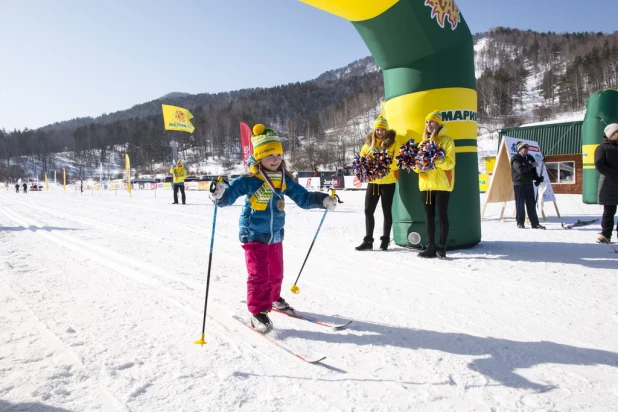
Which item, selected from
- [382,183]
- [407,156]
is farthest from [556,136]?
[407,156]

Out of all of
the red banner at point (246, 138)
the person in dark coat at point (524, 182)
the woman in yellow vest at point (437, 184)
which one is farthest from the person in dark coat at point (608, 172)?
the red banner at point (246, 138)

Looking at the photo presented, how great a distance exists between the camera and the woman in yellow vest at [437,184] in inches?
200

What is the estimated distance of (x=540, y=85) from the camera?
269 feet

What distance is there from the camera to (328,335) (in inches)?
114

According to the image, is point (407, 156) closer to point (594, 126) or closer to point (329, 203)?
point (329, 203)

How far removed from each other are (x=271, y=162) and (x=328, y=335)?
5.12ft

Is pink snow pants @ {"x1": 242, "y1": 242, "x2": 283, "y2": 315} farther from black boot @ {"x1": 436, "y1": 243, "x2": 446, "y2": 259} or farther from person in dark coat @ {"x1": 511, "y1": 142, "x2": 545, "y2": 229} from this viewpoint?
person in dark coat @ {"x1": 511, "y1": 142, "x2": 545, "y2": 229}

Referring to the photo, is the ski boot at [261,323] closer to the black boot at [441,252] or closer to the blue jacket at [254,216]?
the blue jacket at [254,216]

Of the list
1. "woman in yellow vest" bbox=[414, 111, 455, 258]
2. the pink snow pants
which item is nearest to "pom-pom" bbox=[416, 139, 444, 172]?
"woman in yellow vest" bbox=[414, 111, 455, 258]

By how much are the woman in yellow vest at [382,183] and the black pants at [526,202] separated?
151 inches

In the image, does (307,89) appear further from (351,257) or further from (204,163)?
(351,257)

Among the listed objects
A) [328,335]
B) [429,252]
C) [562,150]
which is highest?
[562,150]

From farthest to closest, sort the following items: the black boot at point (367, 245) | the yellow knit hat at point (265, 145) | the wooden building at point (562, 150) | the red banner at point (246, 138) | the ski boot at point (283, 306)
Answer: the wooden building at point (562, 150) < the red banner at point (246, 138) < the black boot at point (367, 245) < the ski boot at point (283, 306) < the yellow knit hat at point (265, 145)

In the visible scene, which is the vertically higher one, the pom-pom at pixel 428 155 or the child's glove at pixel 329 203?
the pom-pom at pixel 428 155
